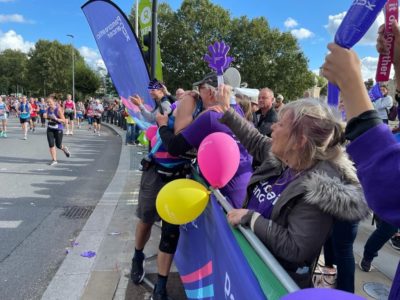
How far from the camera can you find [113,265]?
3830 mm

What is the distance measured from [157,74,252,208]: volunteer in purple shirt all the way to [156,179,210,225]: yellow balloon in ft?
0.87

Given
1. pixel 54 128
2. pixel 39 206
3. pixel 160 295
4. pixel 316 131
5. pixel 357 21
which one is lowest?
pixel 39 206

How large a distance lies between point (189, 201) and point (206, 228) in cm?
20

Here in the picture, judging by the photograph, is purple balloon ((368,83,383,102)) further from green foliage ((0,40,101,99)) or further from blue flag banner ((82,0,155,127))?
green foliage ((0,40,101,99))

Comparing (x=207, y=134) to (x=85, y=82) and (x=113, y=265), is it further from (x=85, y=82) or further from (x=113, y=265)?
(x=85, y=82)

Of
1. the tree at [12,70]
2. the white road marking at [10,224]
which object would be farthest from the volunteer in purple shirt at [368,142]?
the tree at [12,70]

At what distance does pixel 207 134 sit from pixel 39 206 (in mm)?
4376

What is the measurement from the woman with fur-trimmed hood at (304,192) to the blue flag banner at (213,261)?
18 centimetres

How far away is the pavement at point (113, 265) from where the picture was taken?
3.31 m

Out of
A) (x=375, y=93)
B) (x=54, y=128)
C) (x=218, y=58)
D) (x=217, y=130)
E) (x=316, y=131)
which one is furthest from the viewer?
(x=54, y=128)

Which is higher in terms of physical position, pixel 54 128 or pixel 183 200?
pixel 183 200

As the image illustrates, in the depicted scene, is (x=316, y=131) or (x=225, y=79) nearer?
(x=316, y=131)

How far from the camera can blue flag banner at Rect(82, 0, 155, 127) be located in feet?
17.1

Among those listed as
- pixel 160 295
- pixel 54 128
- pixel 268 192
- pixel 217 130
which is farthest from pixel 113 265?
pixel 54 128
